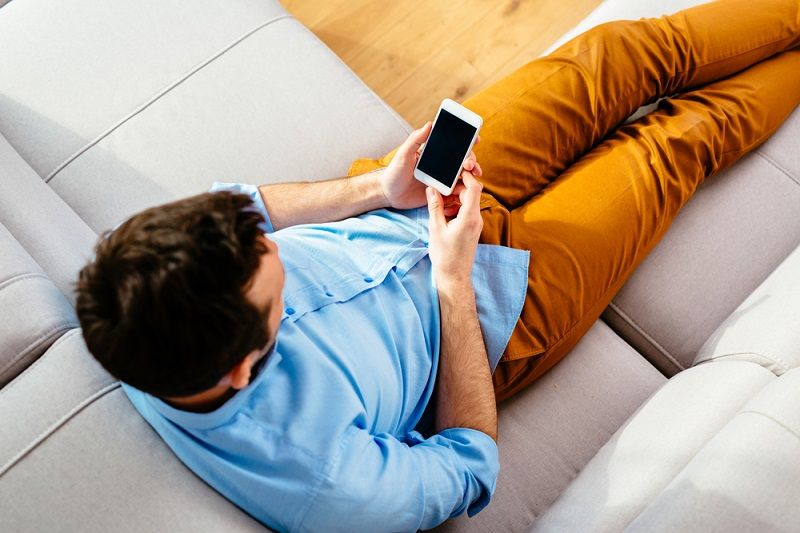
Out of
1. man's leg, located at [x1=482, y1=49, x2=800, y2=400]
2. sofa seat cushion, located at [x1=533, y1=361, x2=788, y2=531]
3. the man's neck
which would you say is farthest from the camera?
man's leg, located at [x1=482, y1=49, x2=800, y2=400]

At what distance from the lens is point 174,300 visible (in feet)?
2.33

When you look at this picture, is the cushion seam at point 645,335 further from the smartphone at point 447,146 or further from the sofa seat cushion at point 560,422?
the smartphone at point 447,146

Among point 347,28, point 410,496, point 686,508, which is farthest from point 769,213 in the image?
point 347,28

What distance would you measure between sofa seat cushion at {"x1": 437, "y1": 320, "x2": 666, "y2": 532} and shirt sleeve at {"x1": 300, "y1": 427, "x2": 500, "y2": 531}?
0.14 meters

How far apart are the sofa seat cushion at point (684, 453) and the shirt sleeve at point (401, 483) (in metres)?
0.16

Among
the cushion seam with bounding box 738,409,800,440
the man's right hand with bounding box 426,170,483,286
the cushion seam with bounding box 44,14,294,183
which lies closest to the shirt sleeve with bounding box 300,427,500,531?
the man's right hand with bounding box 426,170,483,286

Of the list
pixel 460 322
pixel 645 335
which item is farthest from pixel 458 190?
pixel 645 335

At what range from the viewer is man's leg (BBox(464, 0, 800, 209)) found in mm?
1270

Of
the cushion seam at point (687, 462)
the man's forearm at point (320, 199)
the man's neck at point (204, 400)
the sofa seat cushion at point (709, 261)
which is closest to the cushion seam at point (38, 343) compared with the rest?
the man's neck at point (204, 400)

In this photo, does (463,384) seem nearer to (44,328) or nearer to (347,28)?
(44,328)

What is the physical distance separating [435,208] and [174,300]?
1.79 feet

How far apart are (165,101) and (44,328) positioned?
22.0 inches

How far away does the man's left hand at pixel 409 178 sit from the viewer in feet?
3.76

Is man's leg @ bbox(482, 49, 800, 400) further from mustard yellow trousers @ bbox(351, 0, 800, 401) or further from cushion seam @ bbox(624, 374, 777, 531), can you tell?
cushion seam @ bbox(624, 374, 777, 531)
